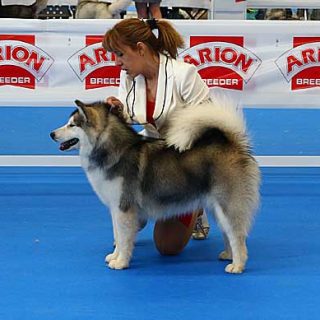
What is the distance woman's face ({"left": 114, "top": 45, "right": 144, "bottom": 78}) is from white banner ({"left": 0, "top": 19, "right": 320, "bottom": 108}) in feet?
4.57

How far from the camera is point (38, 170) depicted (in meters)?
5.32

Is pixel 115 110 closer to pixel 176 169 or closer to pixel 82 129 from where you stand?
pixel 82 129

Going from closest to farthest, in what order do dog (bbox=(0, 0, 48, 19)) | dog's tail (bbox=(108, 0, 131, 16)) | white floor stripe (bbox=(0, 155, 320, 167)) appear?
white floor stripe (bbox=(0, 155, 320, 167)) → dog (bbox=(0, 0, 48, 19)) → dog's tail (bbox=(108, 0, 131, 16))

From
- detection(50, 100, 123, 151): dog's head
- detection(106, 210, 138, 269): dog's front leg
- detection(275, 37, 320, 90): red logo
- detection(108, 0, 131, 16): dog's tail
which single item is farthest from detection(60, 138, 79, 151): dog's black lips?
detection(108, 0, 131, 16): dog's tail

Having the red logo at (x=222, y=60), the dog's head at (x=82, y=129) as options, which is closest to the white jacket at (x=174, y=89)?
the dog's head at (x=82, y=129)

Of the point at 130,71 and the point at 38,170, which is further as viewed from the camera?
the point at 38,170

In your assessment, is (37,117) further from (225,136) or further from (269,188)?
(225,136)

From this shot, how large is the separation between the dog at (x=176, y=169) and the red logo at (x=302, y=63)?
1.84 meters

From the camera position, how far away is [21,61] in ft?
15.7

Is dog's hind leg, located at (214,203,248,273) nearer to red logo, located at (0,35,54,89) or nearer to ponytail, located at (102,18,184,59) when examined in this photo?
ponytail, located at (102,18,184,59)

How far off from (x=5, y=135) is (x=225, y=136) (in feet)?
11.4

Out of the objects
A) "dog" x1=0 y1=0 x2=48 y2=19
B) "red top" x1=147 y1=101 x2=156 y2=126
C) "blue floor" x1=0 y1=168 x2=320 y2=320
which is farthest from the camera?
"dog" x1=0 y1=0 x2=48 y2=19

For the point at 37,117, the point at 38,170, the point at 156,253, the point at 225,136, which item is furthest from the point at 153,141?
the point at 37,117

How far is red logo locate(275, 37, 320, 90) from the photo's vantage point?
4840mm
